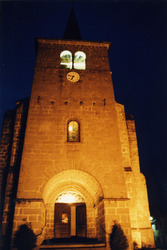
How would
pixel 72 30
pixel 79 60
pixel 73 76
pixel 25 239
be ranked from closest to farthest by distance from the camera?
pixel 25 239, pixel 73 76, pixel 79 60, pixel 72 30

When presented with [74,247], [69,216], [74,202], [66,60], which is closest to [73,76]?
[66,60]

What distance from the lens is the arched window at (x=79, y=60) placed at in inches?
519

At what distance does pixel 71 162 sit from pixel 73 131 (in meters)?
1.80

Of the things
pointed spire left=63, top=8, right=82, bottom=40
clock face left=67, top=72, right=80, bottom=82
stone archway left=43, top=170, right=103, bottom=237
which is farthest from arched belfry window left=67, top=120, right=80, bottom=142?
pointed spire left=63, top=8, right=82, bottom=40

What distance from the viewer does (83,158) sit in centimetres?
966

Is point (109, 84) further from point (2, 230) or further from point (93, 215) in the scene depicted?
point (2, 230)

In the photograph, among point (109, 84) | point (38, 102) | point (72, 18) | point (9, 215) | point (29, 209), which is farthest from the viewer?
point (72, 18)

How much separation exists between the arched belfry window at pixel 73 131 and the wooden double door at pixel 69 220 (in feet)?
12.1

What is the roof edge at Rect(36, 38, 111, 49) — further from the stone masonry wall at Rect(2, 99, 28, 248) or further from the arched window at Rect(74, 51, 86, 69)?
the stone masonry wall at Rect(2, 99, 28, 248)

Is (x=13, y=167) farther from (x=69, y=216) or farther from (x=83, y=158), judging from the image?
(x=69, y=216)

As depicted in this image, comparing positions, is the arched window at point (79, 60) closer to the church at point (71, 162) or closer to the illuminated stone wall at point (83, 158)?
the church at point (71, 162)

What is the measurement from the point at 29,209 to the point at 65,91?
6398 mm

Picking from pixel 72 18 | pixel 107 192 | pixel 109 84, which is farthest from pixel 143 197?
pixel 72 18

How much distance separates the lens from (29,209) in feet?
27.3
